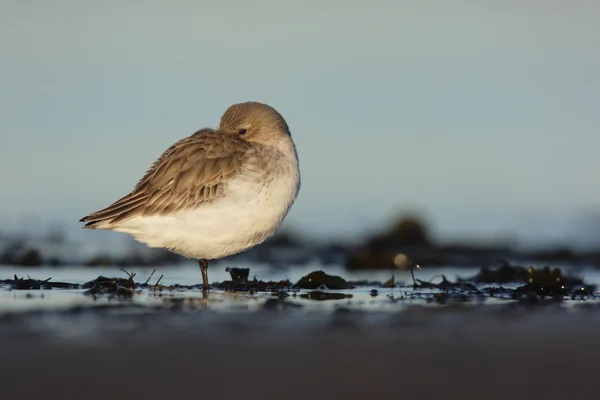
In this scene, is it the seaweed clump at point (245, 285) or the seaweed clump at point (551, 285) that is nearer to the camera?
the seaweed clump at point (551, 285)

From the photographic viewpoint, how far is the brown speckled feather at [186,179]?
7586 millimetres

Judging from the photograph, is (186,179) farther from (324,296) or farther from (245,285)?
(324,296)

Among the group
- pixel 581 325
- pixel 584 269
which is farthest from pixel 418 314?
pixel 584 269

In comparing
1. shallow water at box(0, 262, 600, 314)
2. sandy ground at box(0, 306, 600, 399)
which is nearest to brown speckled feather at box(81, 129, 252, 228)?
shallow water at box(0, 262, 600, 314)

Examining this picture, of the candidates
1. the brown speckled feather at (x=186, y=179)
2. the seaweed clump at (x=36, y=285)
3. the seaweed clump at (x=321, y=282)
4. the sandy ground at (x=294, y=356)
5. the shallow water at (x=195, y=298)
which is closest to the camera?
the sandy ground at (x=294, y=356)

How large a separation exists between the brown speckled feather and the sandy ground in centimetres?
205

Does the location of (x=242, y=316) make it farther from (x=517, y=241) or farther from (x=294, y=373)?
(x=517, y=241)

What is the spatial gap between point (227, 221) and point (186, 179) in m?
0.56

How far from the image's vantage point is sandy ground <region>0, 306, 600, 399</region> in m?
3.78

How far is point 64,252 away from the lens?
11227 millimetres

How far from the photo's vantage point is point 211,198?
7527 millimetres

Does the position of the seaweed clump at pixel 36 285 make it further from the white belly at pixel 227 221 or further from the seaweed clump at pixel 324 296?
the seaweed clump at pixel 324 296

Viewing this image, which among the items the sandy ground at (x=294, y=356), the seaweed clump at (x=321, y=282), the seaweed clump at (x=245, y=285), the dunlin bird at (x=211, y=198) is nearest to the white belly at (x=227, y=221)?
the dunlin bird at (x=211, y=198)

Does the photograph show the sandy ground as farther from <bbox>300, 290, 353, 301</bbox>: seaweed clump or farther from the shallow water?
<bbox>300, 290, 353, 301</bbox>: seaweed clump
